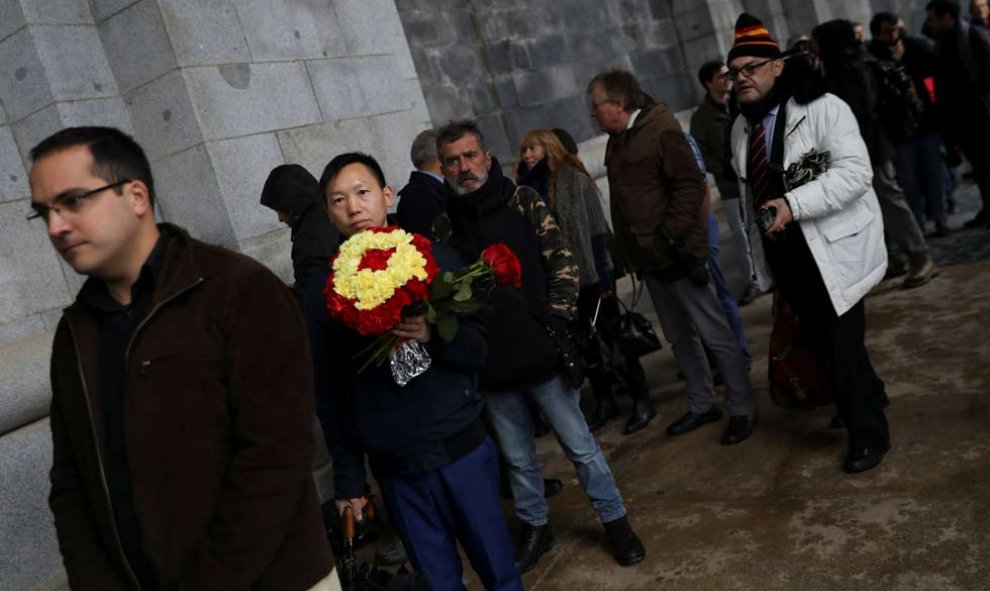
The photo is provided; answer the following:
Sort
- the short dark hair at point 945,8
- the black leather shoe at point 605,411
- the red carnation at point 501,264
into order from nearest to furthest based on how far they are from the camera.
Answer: the red carnation at point 501,264, the black leather shoe at point 605,411, the short dark hair at point 945,8

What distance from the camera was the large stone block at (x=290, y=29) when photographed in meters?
5.75

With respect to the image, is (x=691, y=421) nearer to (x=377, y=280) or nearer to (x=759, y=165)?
(x=759, y=165)

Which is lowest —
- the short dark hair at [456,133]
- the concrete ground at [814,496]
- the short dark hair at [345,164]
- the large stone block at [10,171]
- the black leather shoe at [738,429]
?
the concrete ground at [814,496]

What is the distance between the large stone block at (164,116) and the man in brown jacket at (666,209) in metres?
2.33

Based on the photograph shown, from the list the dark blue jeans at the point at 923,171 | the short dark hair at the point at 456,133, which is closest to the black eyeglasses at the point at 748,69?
the short dark hair at the point at 456,133

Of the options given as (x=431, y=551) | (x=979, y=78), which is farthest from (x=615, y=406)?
(x=979, y=78)

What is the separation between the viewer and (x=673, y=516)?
4.31 meters

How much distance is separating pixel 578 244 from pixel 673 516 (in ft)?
6.08

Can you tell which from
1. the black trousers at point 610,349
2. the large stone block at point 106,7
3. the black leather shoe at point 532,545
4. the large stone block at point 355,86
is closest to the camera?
the black leather shoe at point 532,545

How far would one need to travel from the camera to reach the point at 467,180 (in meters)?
4.03

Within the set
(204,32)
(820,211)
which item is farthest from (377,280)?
(204,32)

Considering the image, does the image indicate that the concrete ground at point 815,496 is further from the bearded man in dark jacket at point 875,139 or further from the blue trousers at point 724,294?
the bearded man in dark jacket at point 875,139

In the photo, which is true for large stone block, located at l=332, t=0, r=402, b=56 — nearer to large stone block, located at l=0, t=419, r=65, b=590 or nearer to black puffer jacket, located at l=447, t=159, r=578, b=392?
black puffer jacket, located at l=447, t=159, r=578, b=392

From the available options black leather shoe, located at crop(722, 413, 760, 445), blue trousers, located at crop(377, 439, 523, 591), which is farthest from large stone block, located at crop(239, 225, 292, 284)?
blue trousers, located at crop(377, 439, 523, 591)
